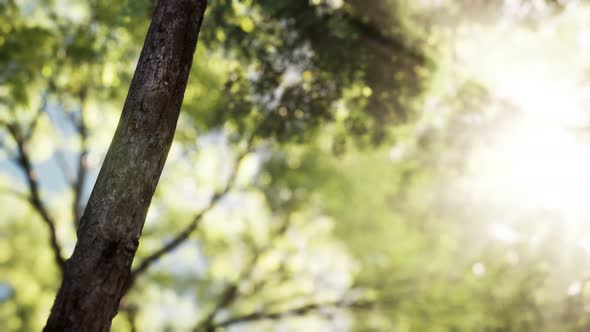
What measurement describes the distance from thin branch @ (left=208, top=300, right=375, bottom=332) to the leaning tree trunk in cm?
987

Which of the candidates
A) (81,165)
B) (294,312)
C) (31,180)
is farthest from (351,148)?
(31,180)

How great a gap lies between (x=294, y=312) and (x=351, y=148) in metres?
4.86

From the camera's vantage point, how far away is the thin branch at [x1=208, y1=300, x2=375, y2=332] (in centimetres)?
1247

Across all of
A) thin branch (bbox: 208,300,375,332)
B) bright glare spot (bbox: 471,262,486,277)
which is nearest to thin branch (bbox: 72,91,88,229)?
thin branch (bbox: 208,300,375,332)

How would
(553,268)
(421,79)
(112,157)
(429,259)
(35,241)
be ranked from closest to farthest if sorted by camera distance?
(112,157) < (421,79) < (553,268) < (429,259) < (35,241)

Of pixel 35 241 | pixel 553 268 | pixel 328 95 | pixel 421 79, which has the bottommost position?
pixel 553 268

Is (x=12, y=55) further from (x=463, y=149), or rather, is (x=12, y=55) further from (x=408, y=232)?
(x=408, y=232)

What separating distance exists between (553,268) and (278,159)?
765 cm

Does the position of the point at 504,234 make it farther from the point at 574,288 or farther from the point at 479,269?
the point at 574,288

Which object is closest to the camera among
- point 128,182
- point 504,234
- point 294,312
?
point 128,182

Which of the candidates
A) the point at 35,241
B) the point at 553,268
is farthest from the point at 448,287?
the point at 35,241

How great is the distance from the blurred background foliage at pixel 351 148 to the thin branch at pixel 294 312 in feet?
Result: 0.21

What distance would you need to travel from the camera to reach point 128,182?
10.5ft

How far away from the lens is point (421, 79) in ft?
30.8
